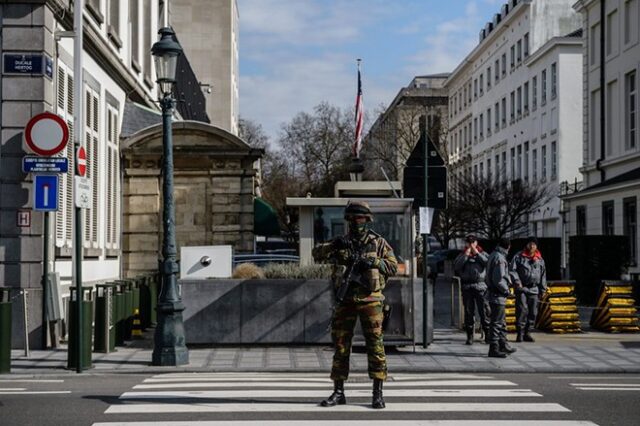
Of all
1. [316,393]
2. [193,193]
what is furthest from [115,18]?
[316,393]

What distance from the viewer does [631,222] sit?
1486 inches

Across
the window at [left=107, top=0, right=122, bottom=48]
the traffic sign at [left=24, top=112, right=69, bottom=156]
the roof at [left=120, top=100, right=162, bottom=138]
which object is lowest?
the traffic sign at [left=24, top=112, right=69, bottom=156]

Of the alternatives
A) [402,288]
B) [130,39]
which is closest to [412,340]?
[402,288]

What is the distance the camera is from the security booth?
17.1 m

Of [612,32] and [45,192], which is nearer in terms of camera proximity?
[45,192]

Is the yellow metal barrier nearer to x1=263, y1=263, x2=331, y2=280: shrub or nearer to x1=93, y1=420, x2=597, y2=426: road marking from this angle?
x1=263, y1=263, x2=331, y2=280: shrub

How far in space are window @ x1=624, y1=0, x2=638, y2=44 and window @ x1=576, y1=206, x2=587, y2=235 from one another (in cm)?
672

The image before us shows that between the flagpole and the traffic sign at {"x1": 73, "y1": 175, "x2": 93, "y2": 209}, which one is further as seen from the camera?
the flagpole

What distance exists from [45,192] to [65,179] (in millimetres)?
4503

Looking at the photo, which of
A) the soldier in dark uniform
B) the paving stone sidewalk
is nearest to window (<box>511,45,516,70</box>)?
the soldier in dark uniform

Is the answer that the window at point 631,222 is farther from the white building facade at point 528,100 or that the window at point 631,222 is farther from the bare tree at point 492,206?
the white building facade at point 528,100

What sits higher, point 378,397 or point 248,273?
point 248,273

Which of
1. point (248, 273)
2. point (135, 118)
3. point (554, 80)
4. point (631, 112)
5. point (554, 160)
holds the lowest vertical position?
point (248, 273)

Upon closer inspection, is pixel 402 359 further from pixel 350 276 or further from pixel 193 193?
pixel 193 193
